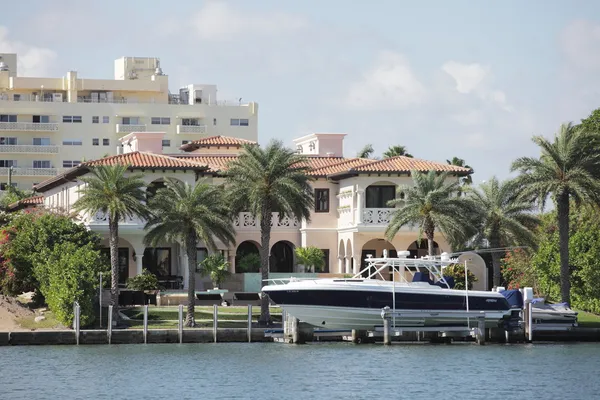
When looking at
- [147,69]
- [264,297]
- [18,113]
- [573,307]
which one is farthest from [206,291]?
[147,69]

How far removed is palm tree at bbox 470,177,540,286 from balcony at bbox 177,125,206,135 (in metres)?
76.5

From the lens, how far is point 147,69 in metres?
160

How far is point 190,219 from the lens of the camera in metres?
68.3

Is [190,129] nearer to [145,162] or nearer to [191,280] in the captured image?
[145,162]

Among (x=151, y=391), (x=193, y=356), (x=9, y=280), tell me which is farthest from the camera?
(x=9, y=280)

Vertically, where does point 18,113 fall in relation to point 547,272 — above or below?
above

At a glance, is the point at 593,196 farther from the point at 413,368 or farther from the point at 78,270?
the point at 78,270

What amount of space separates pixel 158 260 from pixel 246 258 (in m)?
5.08

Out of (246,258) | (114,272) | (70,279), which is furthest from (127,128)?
(70,279)

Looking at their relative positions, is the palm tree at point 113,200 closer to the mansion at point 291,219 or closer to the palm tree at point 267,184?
the palm tree at point 267,184

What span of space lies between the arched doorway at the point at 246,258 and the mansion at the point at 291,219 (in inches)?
3.3

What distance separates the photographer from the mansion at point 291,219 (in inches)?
3051

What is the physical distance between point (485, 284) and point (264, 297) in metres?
13.7

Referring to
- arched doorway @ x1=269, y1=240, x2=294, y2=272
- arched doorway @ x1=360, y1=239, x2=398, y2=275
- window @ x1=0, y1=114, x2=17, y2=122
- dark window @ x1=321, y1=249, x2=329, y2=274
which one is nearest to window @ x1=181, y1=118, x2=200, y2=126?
window @ x1=0, y1=114, x2=17, y2=122
